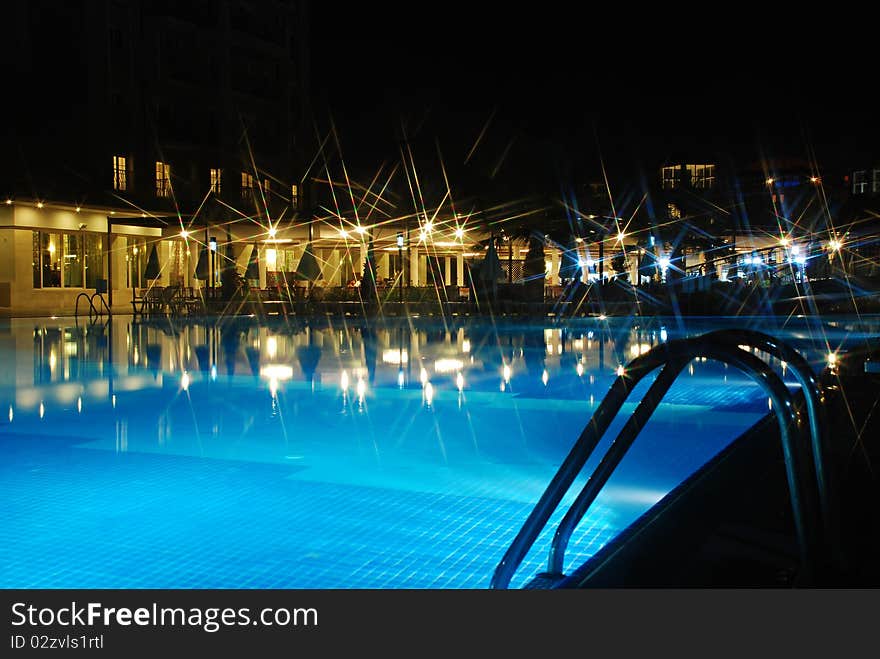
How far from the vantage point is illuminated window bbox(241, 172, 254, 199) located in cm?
3991

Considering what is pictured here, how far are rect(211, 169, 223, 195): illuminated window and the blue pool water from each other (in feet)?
89.7

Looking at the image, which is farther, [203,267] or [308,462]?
[203,267]

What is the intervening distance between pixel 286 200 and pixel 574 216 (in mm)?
16203

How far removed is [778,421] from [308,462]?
11.6 feet

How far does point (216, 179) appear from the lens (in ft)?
128

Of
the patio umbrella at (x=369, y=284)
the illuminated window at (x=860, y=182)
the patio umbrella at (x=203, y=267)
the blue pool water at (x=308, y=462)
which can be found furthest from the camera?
the illuminated window at (x=860, y=182)

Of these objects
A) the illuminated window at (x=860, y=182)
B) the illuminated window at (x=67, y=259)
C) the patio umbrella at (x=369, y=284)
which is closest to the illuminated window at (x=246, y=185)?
the illuminated window at (x=67, y=259)

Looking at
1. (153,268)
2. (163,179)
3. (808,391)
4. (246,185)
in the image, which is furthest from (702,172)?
(808,391)

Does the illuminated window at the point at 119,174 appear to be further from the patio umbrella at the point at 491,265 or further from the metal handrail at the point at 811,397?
the metal handrail at the point at 811,397

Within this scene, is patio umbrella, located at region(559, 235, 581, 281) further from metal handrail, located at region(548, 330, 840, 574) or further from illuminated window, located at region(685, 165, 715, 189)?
illuminated window, located at region(685, 165, 715, 189)

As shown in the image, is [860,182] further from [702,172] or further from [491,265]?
[491,265]

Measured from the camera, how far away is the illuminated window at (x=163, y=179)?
36.4 metres

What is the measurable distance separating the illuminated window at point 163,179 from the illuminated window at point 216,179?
226cm
